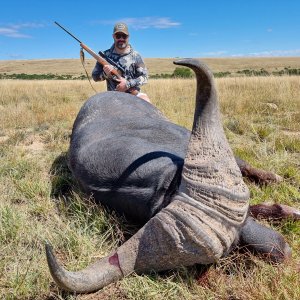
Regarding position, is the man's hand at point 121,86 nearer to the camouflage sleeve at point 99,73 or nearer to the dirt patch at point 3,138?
the camouflage sleeve at point 99,73

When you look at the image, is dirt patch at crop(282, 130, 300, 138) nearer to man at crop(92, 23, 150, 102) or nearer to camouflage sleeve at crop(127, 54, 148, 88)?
man at crop(92, 23, 150, 102)

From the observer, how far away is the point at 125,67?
7211mm

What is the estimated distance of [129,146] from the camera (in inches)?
141

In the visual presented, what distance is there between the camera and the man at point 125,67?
273 inches

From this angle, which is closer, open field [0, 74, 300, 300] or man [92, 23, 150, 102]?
open field [0, 74, 300, 300]

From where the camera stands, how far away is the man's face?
22.7 ft

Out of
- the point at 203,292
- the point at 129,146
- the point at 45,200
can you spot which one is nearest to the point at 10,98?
the point at 45,200

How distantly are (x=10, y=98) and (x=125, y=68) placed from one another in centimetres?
821

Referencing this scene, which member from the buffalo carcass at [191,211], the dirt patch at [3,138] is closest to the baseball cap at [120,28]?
the dirt patch at [3,138]

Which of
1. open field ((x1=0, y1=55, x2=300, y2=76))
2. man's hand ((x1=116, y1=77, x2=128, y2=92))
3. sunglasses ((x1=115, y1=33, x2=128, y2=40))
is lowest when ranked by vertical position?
open field ((x1=0, y1=55, x2=300, y2=76))

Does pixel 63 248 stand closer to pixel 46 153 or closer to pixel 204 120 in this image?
pixel 204 120

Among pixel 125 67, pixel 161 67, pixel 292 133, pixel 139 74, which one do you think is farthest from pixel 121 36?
pixel 161 67

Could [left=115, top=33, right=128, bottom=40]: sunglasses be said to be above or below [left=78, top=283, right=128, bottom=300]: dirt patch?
above

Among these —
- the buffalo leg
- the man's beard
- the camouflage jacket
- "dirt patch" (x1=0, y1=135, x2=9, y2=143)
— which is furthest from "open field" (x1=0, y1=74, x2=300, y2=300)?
the man's beard
